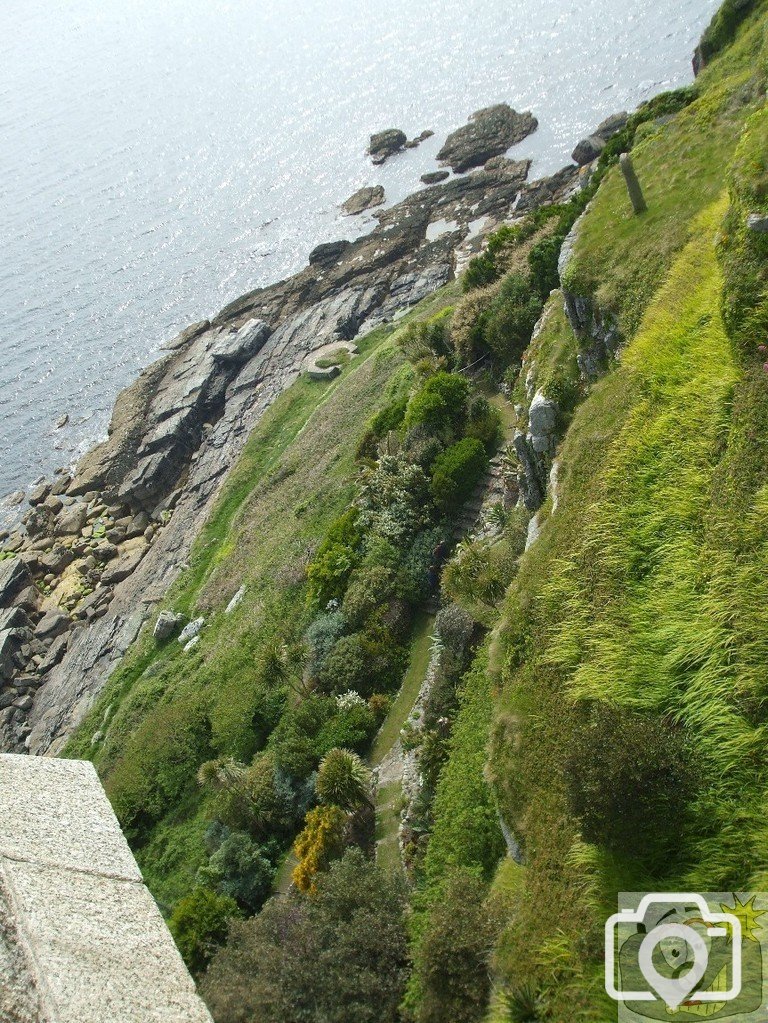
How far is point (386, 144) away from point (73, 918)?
87712 millimetres

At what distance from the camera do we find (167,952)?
5031 millimetres

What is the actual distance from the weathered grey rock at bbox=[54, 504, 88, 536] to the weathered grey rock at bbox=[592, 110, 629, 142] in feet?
165

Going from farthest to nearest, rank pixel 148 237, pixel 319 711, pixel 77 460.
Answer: pixel 148 237
pixel 77 460
pixel 319 711

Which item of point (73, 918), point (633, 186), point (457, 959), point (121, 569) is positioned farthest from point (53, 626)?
point (73, 918)

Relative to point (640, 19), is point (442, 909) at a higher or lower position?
lower

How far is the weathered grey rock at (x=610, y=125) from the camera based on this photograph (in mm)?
61531

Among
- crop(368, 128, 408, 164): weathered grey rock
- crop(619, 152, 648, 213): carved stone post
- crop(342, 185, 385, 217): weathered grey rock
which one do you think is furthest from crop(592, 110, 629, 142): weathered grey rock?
crop(619, 152, 648, 213): carved stone post

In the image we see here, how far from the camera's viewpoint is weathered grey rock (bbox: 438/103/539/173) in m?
71.3

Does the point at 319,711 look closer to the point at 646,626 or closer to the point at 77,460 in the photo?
the point at 646,626

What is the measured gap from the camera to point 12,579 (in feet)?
180

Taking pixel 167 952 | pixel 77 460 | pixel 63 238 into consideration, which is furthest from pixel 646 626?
pixel 63 238

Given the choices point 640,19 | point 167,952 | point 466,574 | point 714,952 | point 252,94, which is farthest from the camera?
point 252,94

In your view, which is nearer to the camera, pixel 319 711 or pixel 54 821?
pixel 54 821

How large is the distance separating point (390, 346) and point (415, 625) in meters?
26.4
